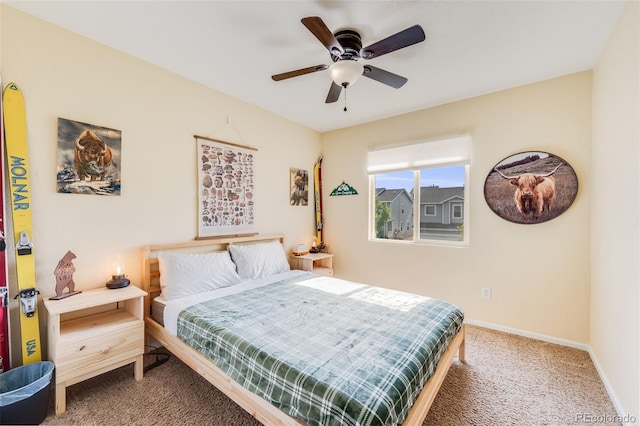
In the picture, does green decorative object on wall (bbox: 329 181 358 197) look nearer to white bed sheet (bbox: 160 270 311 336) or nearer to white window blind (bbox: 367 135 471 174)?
white window blind (bbox: 367 135 471 174)

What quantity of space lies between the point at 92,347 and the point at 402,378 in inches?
80.9

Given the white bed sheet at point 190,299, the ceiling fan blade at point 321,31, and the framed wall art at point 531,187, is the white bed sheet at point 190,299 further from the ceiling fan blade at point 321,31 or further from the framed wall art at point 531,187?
the framed wall art at point 531,187

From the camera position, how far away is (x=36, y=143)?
192 cm

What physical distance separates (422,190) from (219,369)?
3062mm

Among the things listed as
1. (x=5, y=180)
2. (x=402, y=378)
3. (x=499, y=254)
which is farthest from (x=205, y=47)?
(x=499, y=254)

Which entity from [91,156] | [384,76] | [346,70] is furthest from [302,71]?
[91,156]

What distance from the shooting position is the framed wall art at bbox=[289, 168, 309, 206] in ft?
13.1

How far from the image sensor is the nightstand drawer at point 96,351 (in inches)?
68.0

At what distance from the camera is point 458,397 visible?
1.91 m

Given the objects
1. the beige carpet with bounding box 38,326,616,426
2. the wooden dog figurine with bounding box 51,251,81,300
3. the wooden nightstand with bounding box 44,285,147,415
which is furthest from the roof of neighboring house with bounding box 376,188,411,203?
the wooden dog figurine with bounding box 51,251,81,300

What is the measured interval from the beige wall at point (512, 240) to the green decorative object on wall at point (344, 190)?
74 cm

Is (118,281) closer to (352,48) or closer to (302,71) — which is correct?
(302,71)

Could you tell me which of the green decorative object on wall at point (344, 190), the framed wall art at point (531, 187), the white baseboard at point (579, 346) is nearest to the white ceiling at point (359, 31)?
the framed wall art at point (531, 187)

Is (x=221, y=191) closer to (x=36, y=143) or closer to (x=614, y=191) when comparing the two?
(x=36, y=143)
